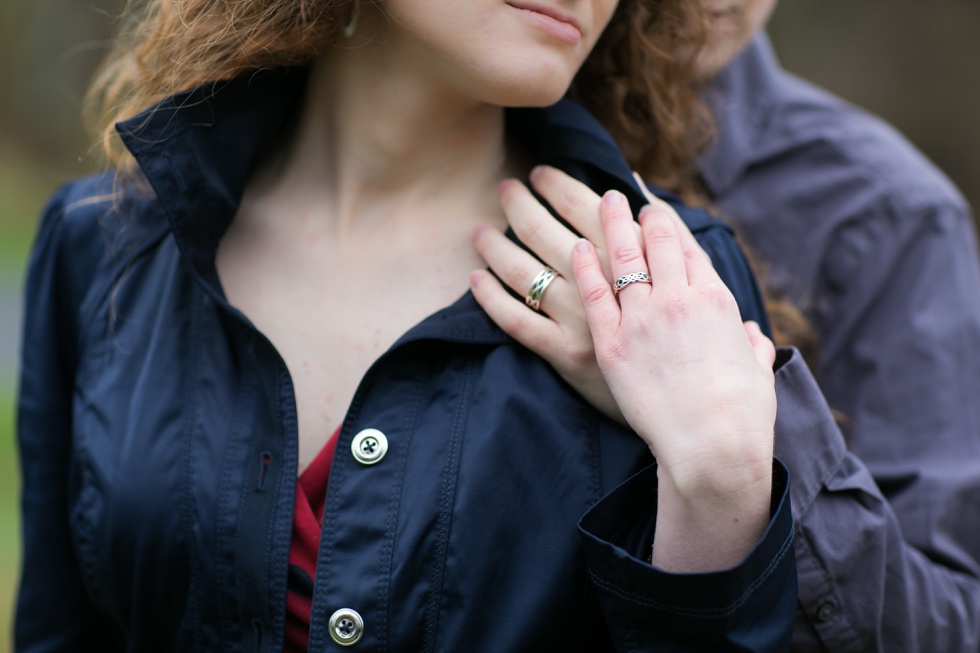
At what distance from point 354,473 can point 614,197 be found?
21.9 inches

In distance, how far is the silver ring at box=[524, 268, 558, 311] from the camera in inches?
58.8

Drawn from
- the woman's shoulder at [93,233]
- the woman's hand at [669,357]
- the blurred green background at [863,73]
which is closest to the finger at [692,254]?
the woman's hand at [669,357]

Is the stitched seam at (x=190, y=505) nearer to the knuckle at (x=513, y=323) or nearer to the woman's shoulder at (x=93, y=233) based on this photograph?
the woman's shoulder at (x=93, y=233)

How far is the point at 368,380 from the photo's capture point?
1450mm

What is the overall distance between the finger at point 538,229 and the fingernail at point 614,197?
0.24ft

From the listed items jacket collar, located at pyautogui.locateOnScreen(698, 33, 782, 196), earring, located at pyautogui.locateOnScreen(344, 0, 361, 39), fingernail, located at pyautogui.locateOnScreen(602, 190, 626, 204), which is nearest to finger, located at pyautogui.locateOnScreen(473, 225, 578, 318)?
fingernail, located at pyautogui.locateOnScreen(602, 190, 626, 204)

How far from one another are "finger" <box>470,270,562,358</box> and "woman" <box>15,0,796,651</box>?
22 mm

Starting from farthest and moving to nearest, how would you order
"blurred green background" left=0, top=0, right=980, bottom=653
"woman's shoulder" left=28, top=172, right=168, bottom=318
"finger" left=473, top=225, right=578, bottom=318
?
"blurred green background" left=0, top=0, right=980, bottom=653
"woman's shoulder" left=28, top=172, right=168, bottom=318
"finger" left=473, top=225, right=578, bottom=318

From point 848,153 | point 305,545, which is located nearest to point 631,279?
point 305,545

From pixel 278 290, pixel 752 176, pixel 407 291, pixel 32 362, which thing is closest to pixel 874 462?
pixel 752 176

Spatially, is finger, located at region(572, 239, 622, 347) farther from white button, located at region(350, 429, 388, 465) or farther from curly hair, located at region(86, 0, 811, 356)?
curly hair, located at region(86, 0, 811, 356)

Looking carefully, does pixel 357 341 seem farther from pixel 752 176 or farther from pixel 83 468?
pixel 752 176

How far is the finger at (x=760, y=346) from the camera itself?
1405 mm

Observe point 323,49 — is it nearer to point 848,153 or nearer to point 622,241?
point 622,241
